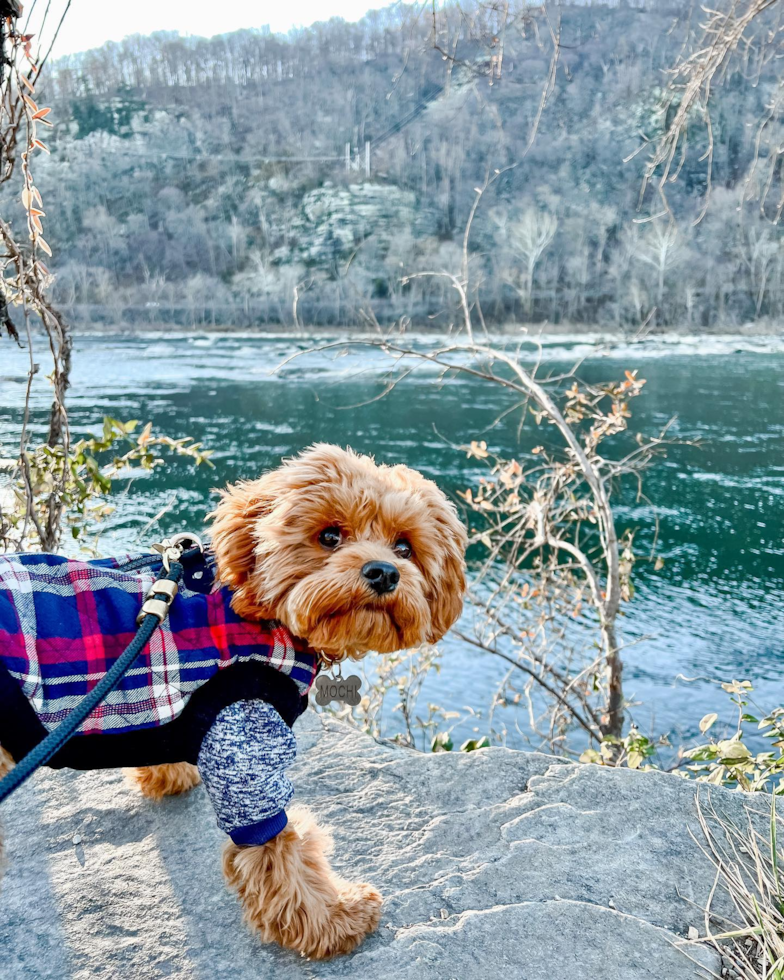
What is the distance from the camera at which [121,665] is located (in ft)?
5.29

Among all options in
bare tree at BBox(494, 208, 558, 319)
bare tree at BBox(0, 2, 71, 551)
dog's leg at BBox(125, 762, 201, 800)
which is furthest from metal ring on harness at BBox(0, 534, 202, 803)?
bare tree at BBox(494, 208, 558, 319)

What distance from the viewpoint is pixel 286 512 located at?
1811 mm

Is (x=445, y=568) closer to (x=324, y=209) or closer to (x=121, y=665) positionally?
(x=121, y=665)

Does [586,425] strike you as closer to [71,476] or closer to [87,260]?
[71,476]

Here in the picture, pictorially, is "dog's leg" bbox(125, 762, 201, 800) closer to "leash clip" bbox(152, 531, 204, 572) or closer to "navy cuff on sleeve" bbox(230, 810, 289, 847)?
"navy cuff on sleeve" bbox(230, 810, 289, 847)

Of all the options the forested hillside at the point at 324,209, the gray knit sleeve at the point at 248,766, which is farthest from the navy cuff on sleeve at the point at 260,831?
the forested hillside at the point at 324,209

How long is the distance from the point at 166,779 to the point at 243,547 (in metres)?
1.08

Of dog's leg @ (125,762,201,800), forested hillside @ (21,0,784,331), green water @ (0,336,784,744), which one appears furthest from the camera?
forested hillside @ (21,0,784,331)

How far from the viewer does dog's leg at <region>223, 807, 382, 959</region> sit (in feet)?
6.25

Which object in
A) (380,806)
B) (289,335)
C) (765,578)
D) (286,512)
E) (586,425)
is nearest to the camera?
(286,512)

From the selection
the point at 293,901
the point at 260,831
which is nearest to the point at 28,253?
the point at 260,831

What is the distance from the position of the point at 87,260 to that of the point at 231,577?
3193cm

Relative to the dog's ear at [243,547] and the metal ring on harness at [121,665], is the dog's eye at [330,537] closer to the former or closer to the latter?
the dog's ear at [243,547]

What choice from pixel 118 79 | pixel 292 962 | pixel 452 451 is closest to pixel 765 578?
pixel 452 451
